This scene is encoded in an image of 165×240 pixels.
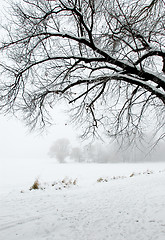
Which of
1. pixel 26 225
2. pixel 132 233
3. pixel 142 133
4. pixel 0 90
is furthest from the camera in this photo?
pixel 142 133

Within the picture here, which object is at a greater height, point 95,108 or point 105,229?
point 95,108

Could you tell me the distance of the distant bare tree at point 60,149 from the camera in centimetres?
3226

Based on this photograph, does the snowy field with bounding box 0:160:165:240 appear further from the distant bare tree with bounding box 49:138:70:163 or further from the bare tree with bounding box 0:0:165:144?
the distant bare tree with bounding box 49:138:70:163

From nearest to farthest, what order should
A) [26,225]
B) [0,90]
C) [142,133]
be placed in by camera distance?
1. [26,225]
2. [0,90]
3. [142,133]

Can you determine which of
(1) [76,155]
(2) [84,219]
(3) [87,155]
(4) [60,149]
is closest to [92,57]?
(2) [84,219]

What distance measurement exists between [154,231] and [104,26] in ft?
14.7

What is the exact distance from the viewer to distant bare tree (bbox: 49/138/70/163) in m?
32.3

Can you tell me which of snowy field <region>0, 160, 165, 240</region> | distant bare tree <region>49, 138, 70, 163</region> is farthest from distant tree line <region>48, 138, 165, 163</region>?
snowy field <region>0, 160, 165, 240</region>

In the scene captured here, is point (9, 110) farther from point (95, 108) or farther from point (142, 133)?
point (142, 133)

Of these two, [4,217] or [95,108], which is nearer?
[4,217]

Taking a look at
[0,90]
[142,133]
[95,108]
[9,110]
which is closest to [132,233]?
[142,133]

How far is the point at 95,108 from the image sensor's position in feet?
15.0

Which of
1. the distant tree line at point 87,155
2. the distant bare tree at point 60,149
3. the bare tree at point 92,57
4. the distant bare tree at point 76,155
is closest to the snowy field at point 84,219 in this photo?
the bare tree at point 92,57

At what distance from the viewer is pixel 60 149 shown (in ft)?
111
